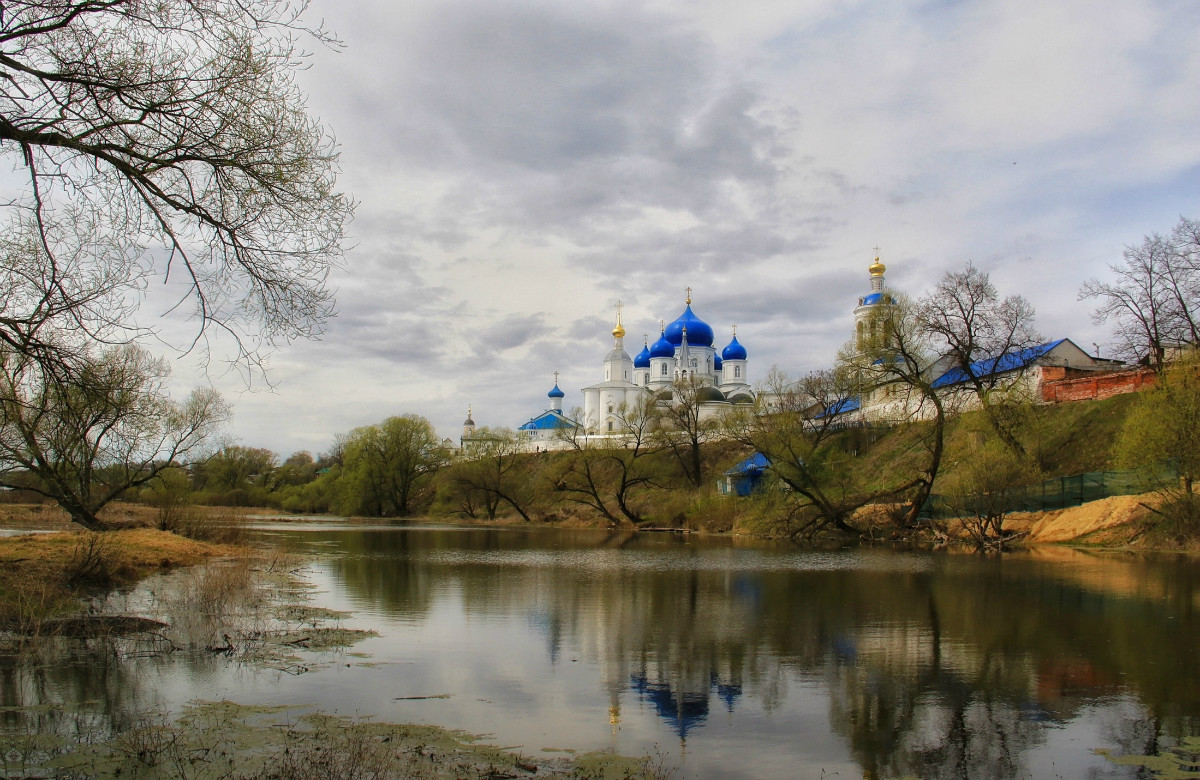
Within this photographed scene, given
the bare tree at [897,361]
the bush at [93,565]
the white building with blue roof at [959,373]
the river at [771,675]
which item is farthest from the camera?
the white building with blue roof at [959,373]

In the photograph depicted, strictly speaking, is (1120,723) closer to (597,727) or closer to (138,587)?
(597,727)

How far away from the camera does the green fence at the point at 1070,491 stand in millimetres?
30734

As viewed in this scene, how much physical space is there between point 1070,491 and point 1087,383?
14.4 m

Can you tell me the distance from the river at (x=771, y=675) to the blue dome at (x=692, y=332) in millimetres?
68282

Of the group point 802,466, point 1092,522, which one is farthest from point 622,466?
point 1092,522

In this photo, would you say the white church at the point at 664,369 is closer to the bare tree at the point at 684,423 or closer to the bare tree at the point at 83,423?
the bare tree at the point at 684,423

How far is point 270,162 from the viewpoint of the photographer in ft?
28.5

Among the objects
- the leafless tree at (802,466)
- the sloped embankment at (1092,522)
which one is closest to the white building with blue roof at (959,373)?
the leafless tree at (802,466)

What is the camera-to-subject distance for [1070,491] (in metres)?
33.1

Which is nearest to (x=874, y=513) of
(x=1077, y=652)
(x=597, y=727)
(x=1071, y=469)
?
(x=1071, y=469)

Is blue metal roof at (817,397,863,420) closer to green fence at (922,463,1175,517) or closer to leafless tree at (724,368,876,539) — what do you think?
leafless tree at (724,368,876,539)

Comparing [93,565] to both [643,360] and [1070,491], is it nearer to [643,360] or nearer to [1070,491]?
[1070,491]

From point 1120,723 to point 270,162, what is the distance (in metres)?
9.83

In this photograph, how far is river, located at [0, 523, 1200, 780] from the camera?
7414 mm
